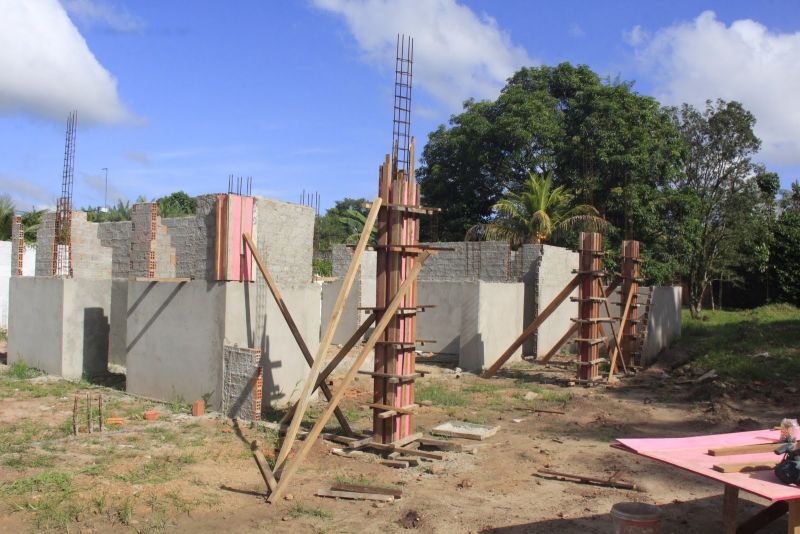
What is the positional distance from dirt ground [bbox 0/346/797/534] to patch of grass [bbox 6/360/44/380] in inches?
54.3

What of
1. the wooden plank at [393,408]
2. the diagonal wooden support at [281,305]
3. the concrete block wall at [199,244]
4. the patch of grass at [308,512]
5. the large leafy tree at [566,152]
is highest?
the large leafy tree at [566,152]

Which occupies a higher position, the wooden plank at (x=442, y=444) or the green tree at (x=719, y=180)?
the green tree at (x=719, y=180)

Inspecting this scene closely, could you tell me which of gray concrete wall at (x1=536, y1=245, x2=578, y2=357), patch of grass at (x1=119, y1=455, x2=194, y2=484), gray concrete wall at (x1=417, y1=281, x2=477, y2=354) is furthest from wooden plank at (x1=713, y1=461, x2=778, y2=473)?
gray concrete wall at (x1=536, y1=245, x2=578, y2=357)

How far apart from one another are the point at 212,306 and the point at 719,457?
722cm

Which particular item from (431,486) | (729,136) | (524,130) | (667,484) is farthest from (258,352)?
(729,136)

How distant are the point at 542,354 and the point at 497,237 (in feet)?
19.9

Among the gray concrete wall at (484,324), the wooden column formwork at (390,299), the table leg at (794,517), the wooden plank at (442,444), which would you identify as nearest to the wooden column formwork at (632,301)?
the gray concrete wall at (484,324)

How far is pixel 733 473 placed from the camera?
15.1ft

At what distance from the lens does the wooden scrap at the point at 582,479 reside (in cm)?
696

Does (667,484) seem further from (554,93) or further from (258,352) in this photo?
(554,93)

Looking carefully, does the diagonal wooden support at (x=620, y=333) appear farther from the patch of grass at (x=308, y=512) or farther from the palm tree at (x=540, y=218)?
the patch of grass at (x=308, y=512)

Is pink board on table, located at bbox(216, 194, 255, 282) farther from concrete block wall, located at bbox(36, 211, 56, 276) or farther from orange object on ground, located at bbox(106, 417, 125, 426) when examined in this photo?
concrete block wall, located at bbox(36, 211, 56, 276)

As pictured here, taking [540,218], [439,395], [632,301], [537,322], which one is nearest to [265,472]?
[439,395]

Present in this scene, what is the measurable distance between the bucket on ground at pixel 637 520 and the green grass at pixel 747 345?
9772 mm
